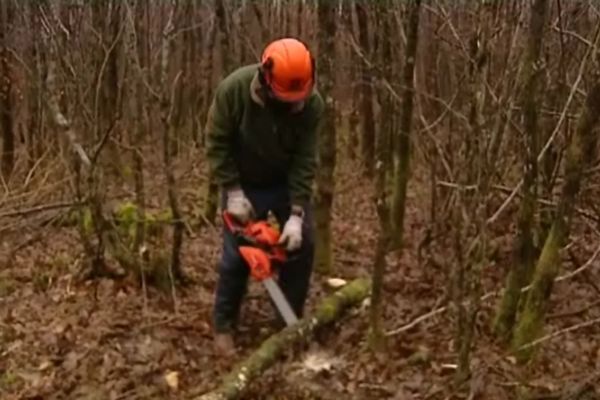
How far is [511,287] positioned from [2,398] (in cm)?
295

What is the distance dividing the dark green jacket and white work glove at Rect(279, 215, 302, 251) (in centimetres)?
21

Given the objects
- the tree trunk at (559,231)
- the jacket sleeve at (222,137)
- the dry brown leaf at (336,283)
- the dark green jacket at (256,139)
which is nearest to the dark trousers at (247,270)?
the dark green jacket at (256,139)

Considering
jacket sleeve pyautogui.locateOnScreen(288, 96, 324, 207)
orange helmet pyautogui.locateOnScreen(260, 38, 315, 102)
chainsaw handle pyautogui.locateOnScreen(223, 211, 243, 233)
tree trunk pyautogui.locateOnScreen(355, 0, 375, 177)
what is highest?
orange helmet pyautogui.locateOnScreen(260, 38, 315, 102)

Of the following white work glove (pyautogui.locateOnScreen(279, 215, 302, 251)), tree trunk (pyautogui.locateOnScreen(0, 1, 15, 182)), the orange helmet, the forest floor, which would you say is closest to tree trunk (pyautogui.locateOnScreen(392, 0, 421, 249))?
the forest floor

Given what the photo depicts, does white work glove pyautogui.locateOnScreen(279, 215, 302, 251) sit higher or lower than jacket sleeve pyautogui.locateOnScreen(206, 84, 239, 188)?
lower

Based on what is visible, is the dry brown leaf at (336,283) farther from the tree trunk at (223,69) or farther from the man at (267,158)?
the tree trunk at (223,69)

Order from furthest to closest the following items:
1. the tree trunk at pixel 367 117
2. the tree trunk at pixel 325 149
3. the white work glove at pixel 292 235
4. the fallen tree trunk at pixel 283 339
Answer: the tree trunk at pixel 367 117 < the tree trunk at pixel 325 149 < the white work glove at pixel 292 235 < the fallen tree trunk at pixel 283 339

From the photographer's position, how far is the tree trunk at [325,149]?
7.21 meters

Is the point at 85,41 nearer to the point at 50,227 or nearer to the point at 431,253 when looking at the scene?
the point at 50,227

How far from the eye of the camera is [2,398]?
5062mm

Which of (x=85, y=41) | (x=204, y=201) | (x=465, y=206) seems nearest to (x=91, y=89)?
(x=85, y=41)

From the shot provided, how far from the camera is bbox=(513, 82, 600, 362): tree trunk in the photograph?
184 inches

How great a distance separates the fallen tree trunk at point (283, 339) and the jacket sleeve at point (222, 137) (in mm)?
962

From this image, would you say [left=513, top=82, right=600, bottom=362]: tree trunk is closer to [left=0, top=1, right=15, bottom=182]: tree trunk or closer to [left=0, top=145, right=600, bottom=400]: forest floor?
[left=0, top=145, right=600, bottom=400]: forest floor
